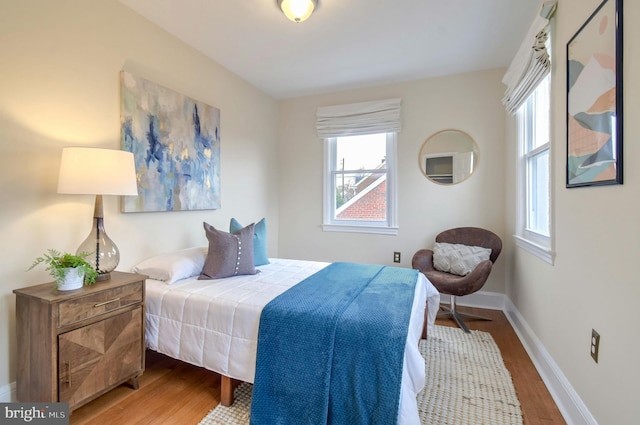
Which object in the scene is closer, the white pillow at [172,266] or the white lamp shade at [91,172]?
the white lamp shade at [91,172]

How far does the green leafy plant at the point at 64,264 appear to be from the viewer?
1.54 meters

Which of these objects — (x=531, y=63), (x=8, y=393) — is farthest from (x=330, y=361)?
(x=531, y=63)

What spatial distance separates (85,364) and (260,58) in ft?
9.03

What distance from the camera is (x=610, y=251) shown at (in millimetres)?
1274

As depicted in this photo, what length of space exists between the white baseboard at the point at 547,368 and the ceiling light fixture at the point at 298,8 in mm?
2759

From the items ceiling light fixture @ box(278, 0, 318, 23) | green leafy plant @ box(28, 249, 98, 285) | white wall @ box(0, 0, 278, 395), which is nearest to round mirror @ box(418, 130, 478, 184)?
ceiling light fixture @ box(278, 0, 318, 23)

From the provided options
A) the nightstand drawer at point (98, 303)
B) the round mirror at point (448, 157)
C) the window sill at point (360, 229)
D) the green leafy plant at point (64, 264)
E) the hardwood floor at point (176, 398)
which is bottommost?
the hardwood floor at point (176, 398)

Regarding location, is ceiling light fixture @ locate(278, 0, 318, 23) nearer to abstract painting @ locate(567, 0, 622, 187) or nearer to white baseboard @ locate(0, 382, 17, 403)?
abstract painting @ locate(567, 0, 622, 187)

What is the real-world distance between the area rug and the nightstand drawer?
798 millimetres

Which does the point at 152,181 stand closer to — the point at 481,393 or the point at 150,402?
the point at 150,402

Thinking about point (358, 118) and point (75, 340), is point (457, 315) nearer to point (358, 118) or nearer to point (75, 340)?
point (358, 118)

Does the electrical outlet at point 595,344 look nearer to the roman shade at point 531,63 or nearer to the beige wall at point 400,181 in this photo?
→ the beige wall at point 400,181

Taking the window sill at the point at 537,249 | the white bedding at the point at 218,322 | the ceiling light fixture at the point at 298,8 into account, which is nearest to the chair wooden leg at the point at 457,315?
the window sill at the point at 537,249

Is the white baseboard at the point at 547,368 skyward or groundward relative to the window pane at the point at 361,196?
groundward
